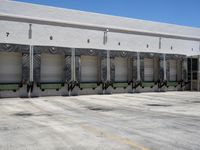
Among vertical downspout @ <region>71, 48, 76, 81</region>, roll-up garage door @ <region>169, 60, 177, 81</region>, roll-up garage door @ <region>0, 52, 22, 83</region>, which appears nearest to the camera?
roll-up garage door @ <region>0, 52, 22, 83</region>

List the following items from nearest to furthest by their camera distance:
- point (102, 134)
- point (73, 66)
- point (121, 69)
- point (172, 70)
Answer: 1. point (102, 134)
2. point (73, 66)
3. point (121, 69)
4. point (172, 70)

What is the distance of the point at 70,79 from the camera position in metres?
30.3

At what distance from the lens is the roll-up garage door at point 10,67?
27266 millimetres

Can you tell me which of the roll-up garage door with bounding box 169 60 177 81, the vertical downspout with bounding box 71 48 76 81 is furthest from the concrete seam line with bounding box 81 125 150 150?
the roll-up garage door with bounding box 169 60 177 81

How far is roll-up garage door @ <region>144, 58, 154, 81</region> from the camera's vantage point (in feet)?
121

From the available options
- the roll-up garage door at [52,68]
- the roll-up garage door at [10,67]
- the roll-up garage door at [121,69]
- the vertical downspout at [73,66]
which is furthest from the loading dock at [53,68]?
the roll-up garage door at [121,69]

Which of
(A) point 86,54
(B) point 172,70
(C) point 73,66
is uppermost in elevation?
(A) point 86,54

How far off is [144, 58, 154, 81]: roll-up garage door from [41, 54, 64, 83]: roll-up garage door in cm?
1081

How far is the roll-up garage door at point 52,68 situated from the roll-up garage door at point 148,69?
35.5ft

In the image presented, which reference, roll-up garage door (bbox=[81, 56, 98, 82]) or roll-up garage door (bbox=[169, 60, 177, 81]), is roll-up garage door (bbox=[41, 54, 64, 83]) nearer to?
roll-up garage door (bbox=[81, 56, 98, 82])

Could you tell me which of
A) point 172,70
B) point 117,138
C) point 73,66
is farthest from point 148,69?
point 117,138

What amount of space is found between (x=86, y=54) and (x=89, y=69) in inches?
77.1

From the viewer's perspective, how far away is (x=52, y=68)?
30031 millimetres

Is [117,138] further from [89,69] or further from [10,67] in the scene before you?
[89,69]
